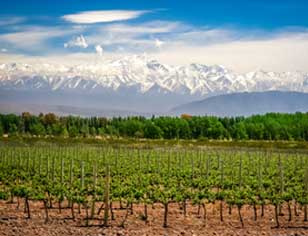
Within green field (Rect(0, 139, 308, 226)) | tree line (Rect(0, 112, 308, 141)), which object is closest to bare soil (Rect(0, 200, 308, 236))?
green field (Rect(0, 139, 308, 226))

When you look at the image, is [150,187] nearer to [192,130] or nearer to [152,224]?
[152,224]

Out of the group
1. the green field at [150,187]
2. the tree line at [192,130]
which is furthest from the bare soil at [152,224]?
the tree line at [192,130]

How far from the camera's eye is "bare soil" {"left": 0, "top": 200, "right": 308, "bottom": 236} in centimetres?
1828

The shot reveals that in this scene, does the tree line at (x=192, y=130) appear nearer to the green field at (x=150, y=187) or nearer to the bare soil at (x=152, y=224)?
the green field at (x=150, y=187)

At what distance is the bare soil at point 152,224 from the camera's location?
60.0ft

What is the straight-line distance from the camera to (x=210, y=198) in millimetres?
22156

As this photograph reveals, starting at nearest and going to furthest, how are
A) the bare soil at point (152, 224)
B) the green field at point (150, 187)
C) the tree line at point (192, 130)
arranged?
the bare soil at point (152, 224), the green field at point (150, 187), the tree line at point (192, 130)

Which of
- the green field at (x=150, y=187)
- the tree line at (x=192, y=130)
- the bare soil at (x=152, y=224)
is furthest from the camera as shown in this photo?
the tree line at (x=192, y=130)

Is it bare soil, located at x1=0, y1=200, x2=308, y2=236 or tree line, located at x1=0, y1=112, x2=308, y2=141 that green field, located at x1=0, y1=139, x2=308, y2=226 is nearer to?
→ bare soil, located at x1=0, y1=200, x2=308, y2=236

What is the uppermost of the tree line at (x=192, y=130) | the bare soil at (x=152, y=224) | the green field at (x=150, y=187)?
the tree line at (x=192, y=130)

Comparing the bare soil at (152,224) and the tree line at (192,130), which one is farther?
the tree line at (192,130)

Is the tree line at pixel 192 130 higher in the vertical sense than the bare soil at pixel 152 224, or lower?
higher

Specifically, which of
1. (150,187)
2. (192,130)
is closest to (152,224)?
(150,187)

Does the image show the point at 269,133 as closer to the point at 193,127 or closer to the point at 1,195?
the point at 193,127
